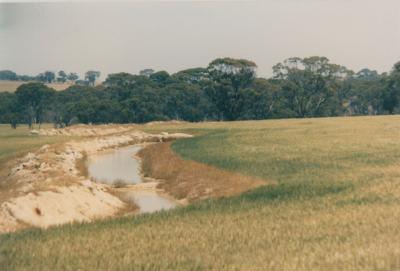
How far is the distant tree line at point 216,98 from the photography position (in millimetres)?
124500

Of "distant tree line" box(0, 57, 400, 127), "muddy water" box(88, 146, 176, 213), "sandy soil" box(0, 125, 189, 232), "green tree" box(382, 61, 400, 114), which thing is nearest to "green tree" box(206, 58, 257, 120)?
"distant tree line" box(0, 57, 400, 127)

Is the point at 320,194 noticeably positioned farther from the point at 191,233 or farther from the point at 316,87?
the point at 316,87

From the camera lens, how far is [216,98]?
12825 cm

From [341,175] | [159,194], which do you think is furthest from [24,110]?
[341,175]

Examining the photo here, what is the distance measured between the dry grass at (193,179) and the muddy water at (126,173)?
132cm

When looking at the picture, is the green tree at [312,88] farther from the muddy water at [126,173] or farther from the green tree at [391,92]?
the muddy water at [126,173]

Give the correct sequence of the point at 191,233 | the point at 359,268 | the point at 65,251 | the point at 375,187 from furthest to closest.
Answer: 1. the point at 375,187
2. the point at 191,233
3. the point at 65,251
4. the point at 359,268

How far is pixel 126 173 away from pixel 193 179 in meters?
11.4

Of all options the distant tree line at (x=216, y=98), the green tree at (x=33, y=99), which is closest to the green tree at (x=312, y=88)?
the distant tree line at (x=216, y=98)

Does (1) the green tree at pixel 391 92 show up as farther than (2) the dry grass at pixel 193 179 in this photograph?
Yes

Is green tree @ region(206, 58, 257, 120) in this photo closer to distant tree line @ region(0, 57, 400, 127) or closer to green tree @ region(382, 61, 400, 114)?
distant tree line @ region(0, 57, 400, 127)

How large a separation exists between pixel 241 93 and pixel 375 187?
4059 inches

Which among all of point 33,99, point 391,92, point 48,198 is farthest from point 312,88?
point 48,198

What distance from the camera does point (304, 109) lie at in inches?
5231
